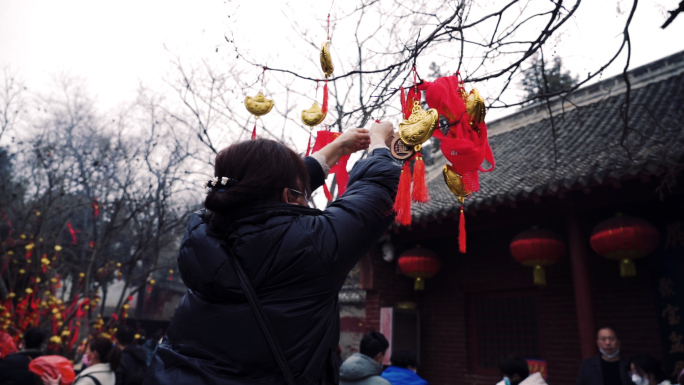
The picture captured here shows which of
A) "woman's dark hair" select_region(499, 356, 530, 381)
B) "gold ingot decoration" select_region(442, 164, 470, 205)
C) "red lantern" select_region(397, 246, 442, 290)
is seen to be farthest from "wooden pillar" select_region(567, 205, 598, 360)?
"gold ingot decoration" select_region(442, 164, 470, 205)

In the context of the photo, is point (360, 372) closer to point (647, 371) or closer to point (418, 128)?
point (418, 128)

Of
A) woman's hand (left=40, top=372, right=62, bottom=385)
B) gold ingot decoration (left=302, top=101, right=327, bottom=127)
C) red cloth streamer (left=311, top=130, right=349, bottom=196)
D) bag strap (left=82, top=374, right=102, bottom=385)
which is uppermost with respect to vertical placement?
gold ingot decoration (left=302, top=101, right=327, bottom=127)

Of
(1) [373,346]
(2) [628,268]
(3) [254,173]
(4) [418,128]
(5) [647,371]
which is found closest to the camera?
(3) [254,173]

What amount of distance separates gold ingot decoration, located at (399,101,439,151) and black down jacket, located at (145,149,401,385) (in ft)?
2.30

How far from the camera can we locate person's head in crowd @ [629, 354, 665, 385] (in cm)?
454

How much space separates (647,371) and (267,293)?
5.00 metres

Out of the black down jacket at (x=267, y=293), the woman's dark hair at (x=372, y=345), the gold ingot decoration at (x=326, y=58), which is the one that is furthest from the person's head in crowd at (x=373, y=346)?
the black down jacket at (x=267, y=293)

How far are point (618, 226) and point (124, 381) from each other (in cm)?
518

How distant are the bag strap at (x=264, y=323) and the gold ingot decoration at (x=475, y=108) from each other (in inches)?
64.8

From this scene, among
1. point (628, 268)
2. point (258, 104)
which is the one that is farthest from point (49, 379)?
point (628, 268)

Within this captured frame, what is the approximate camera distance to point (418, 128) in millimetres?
1891

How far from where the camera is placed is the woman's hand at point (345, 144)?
162 centimetres

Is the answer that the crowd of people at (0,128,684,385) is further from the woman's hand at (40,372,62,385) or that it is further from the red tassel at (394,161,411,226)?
the woman's hand at (40,372,62,385)

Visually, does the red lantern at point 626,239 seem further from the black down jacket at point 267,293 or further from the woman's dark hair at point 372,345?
the black down jacket at point 267,293
